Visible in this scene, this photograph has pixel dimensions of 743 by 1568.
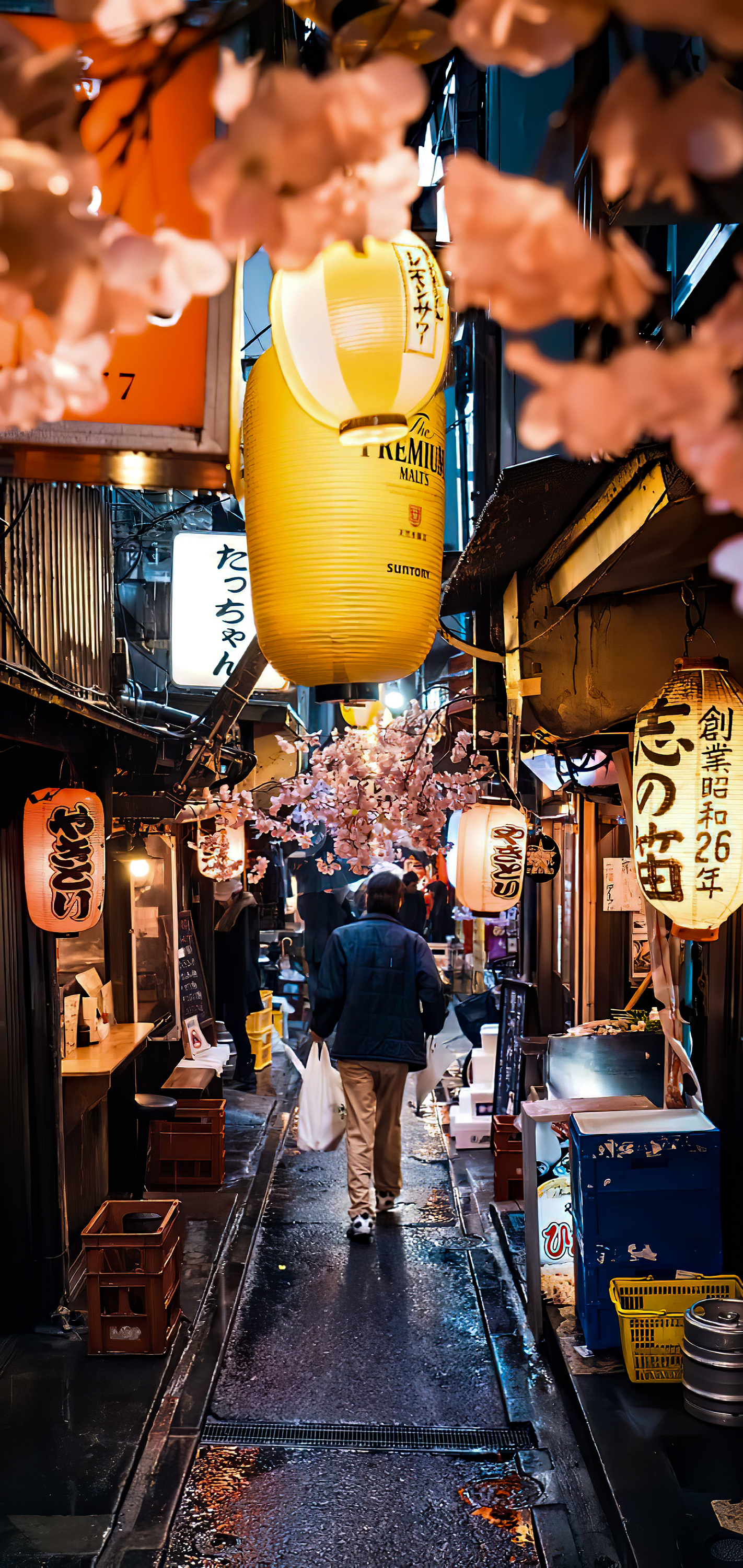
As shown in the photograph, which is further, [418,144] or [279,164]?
[418,144]

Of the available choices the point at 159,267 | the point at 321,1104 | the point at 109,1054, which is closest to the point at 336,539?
the point at 159,267

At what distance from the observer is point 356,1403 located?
673 cm

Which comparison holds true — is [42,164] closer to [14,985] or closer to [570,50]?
[570,50]

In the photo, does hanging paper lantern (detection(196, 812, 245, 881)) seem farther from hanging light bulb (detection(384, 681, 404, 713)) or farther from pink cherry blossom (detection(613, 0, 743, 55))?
pink cherry blossom (detection(613, 0, 743, 55))

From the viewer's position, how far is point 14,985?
24.6 feet

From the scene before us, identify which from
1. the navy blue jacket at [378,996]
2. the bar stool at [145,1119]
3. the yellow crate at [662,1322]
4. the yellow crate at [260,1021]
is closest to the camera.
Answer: the yellow crate at [662,1322]

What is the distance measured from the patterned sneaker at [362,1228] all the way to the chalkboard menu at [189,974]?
356cm

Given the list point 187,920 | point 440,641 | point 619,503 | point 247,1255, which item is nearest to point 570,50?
point 619,503

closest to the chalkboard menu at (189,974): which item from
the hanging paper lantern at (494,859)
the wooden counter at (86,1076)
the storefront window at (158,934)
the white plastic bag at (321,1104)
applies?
the storefront window at (158,934)

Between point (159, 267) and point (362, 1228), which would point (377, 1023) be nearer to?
point (362, 1228)

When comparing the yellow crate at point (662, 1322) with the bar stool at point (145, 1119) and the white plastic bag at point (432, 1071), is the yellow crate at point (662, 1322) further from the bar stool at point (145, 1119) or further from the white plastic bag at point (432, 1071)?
the bar stool at point (145, 1119)

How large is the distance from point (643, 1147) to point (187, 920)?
25.1ft

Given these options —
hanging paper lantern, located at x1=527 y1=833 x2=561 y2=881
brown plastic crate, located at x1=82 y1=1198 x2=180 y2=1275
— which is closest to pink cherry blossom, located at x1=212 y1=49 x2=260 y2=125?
brown plastic crate, located at x1=82 y1=1198 x2=180 y2=1275

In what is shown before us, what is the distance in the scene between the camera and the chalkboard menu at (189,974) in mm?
12484
